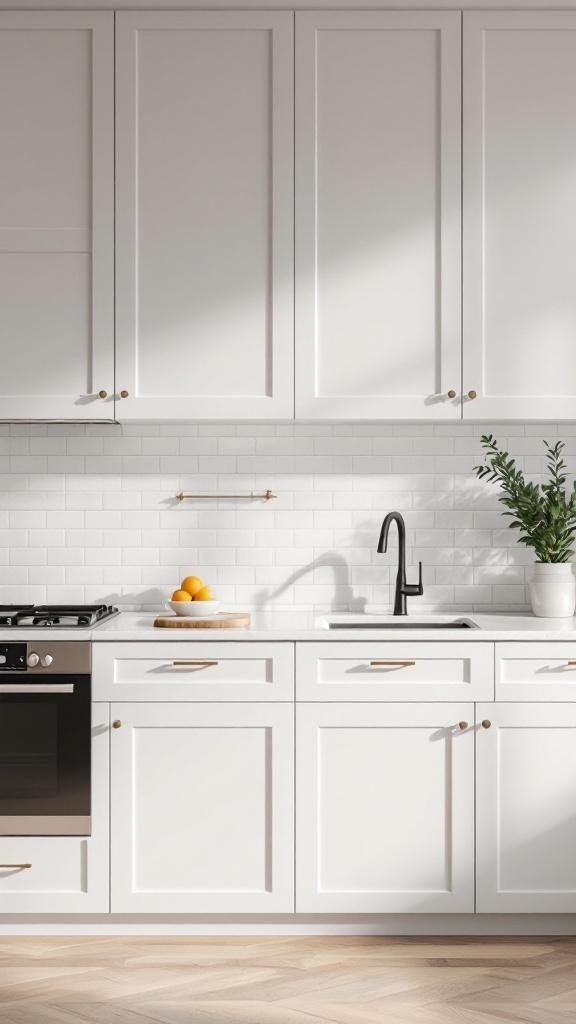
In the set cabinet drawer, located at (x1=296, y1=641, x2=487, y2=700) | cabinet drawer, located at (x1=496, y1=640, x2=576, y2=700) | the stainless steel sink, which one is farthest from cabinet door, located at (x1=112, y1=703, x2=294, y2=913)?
cabinet drawer, located at (x1=496, y1=640, x2=576, y2=700)

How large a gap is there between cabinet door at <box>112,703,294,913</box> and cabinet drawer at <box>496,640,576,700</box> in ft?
2.14

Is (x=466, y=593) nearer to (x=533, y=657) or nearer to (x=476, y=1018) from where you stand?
(x=533, y=657)

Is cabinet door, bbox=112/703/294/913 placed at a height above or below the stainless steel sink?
below

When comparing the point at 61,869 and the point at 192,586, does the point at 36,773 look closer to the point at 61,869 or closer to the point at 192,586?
the point at 61,869

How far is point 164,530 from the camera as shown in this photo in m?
3.25

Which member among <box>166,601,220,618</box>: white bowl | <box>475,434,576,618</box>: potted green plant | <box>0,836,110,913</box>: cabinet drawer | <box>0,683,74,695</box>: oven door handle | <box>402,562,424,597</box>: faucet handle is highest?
<box>475,434,576,618</box>: potted green plant

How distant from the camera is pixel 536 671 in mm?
2650

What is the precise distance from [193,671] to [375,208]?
5.17 ft

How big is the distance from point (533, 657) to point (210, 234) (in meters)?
1.67

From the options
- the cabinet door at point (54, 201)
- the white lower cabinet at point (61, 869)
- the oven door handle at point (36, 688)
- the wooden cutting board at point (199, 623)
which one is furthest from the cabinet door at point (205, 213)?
the white lower cabinet at point (61, 869)

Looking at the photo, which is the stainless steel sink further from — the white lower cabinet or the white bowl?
the white lower cabinet

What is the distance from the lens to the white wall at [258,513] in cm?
324

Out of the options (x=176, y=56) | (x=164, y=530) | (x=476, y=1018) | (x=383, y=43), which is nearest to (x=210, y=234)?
(x=176, y=56)

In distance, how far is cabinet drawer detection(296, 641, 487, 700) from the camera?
2641 mm
